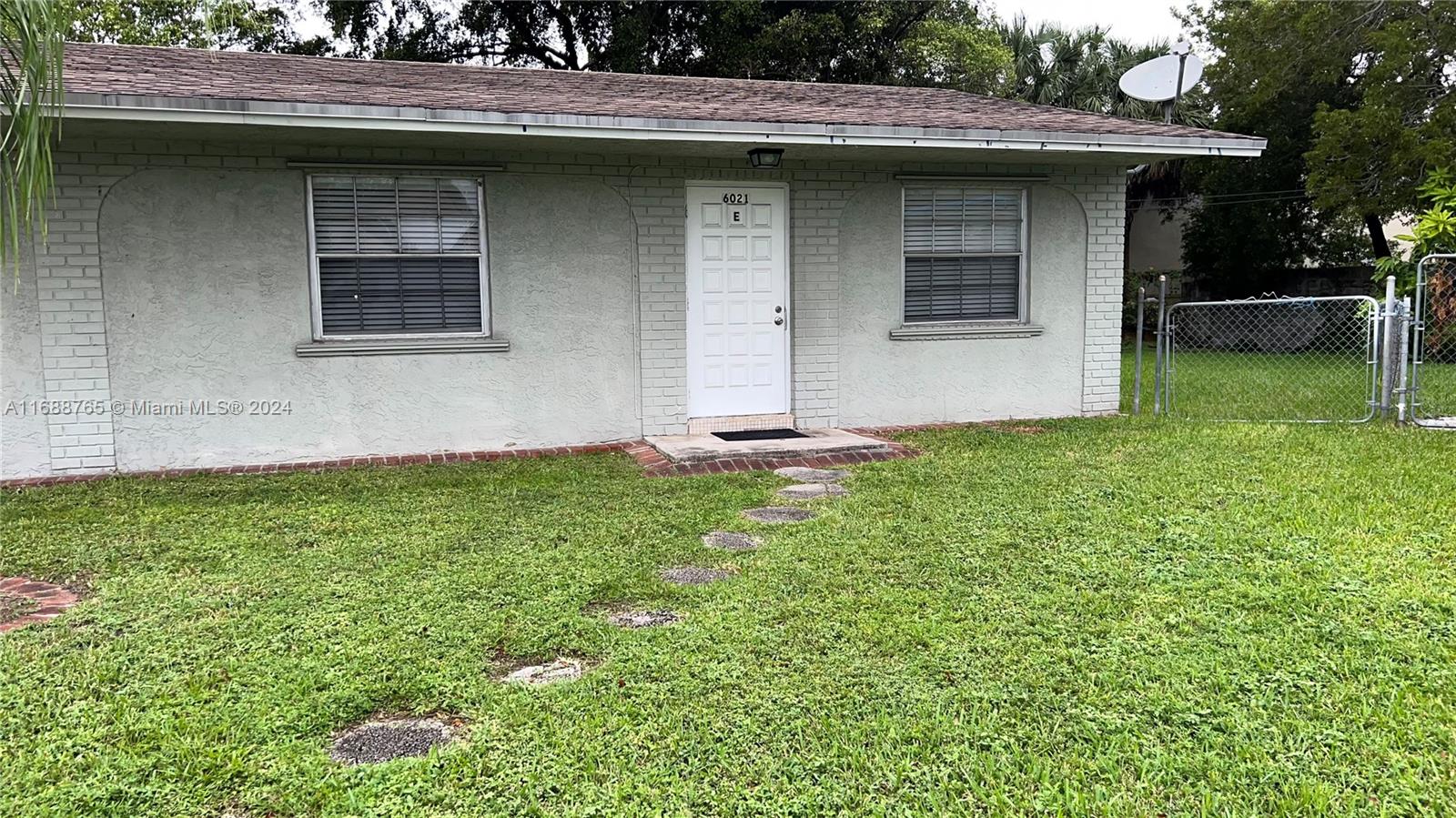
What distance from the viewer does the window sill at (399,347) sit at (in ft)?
22.7

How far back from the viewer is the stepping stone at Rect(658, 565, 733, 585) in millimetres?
4012

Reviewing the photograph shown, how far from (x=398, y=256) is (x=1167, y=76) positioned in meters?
7.12

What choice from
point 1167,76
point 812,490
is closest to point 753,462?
point 812,490

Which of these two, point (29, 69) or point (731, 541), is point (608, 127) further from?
point (29, 69)

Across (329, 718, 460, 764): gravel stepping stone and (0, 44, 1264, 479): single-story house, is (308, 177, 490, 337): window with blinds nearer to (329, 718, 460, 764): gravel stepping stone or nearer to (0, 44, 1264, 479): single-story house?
(0, 44, 1264, 479): single-story house

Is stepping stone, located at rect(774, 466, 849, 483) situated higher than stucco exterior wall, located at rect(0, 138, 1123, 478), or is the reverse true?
stucco exterior wall, located at rect(0, 138, 1123, 478)

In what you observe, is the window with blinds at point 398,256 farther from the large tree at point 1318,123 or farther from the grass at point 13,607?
the large tree at point 1318,123

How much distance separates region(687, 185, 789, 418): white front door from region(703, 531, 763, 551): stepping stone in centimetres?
319

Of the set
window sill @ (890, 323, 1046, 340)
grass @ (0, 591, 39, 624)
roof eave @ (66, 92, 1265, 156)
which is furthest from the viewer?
window sill @ (890, 323, 1046, 340)

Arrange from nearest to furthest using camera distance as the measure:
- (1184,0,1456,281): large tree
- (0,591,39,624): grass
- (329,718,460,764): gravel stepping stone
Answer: (329,718,460,764): gravel stepping stone → (0,591,39,624): grass → (1184,0,1456,281): large tree

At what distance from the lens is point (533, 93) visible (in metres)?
7.56

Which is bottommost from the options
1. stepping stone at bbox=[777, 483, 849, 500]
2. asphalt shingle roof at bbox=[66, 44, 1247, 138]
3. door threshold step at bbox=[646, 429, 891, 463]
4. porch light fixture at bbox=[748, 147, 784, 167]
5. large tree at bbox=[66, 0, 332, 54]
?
stepping stone at bbox=[777, 483, 849, 500]

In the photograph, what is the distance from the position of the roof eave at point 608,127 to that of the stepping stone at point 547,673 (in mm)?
4139

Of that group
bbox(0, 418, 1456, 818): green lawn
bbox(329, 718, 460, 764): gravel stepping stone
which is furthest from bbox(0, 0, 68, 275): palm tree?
bbox(329, 718, 460, 764): gravel stepping stone
